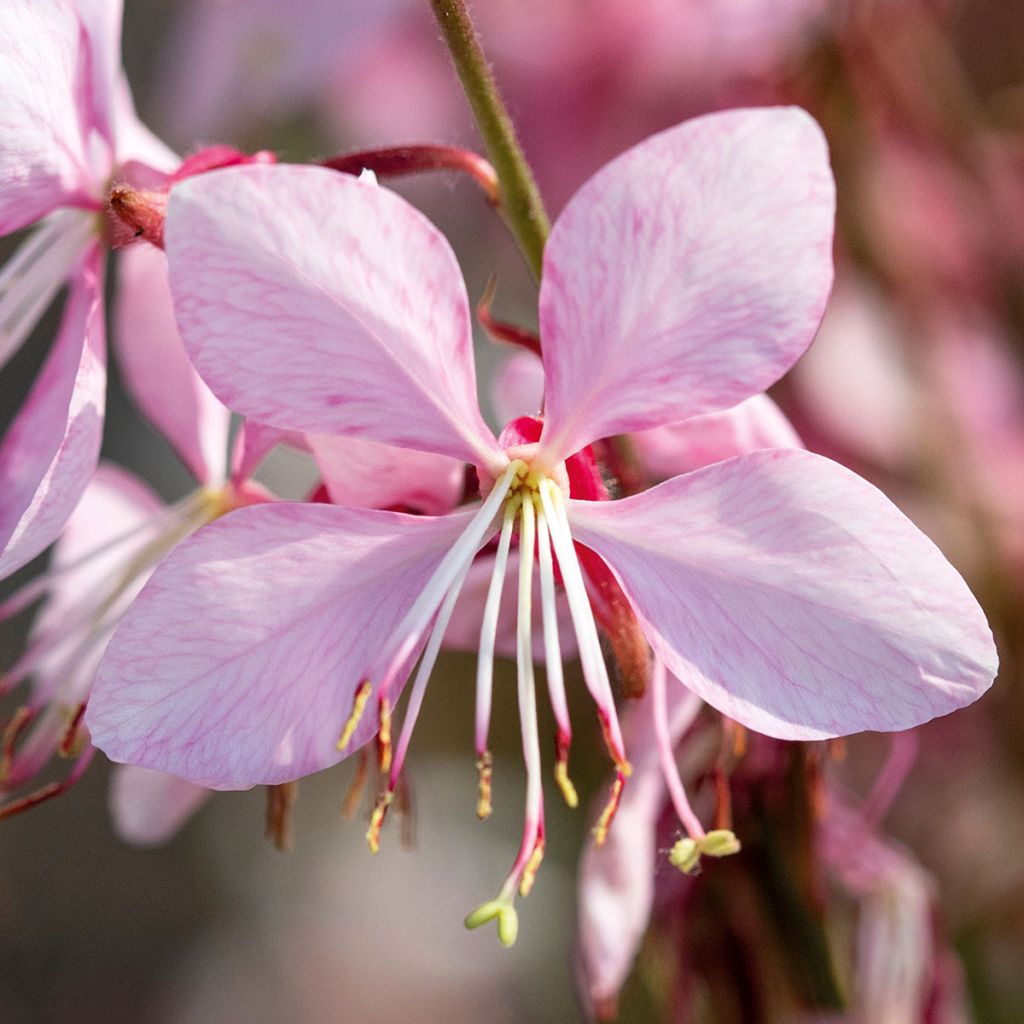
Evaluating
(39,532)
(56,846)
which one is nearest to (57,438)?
(39,532)

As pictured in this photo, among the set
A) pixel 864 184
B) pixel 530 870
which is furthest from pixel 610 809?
pixel 864 184

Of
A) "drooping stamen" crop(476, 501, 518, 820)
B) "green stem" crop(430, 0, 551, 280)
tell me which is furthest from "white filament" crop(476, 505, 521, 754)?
"green stem" crop(430, 0, 551, 280)

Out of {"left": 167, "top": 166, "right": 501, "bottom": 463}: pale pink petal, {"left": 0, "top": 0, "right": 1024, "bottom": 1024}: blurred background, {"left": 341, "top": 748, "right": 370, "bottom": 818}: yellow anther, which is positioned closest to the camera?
{"left": 167, "top": 166, "right": 501, "bottom": 463}: pale pink petal

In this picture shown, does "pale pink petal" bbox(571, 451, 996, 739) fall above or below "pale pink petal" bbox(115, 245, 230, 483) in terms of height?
below

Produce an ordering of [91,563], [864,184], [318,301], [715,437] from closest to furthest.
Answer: [318,301], [715,437], [91,563], [864,184]

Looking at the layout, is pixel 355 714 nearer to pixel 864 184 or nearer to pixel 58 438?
pixel 58 438

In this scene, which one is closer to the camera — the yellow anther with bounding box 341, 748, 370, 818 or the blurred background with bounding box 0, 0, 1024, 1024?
the yellow anther with bounding box 341, 748, 370, 818

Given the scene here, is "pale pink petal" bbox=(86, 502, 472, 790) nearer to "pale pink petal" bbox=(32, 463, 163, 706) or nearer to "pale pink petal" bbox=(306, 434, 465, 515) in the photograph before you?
"pale pink petal" bbox=(306, 434, 465, 515)

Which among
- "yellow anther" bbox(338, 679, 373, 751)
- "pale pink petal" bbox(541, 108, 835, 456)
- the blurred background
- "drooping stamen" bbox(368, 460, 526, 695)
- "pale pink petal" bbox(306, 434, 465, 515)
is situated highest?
"pale pink petal" bbox(541, 108, 835, 456)
